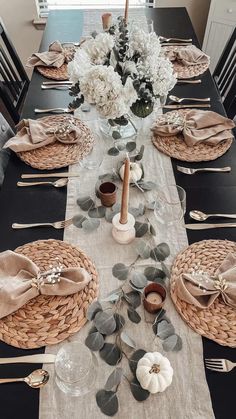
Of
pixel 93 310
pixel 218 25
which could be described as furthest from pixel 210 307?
pixel 218 25

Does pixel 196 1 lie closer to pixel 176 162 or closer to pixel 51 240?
pixel 176 162

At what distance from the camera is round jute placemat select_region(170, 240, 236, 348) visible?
0.73 meters

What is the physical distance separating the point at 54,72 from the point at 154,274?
1058mm

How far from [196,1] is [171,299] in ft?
7.82

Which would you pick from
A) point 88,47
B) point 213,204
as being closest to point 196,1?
point 88,47

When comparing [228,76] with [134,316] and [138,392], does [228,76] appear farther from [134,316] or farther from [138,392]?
[138,392]

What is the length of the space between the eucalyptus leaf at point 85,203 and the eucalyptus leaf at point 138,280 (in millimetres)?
258

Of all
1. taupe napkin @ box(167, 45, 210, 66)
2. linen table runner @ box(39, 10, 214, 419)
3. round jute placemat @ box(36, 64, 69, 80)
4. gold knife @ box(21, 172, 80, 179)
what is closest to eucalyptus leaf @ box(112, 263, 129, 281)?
linen table runner @ box(39, 10, 214, 419)

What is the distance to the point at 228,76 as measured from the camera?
5.52 ft

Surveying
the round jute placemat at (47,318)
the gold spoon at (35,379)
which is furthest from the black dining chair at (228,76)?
the gold spoon at (35,379)

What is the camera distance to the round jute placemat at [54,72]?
1.46 meters

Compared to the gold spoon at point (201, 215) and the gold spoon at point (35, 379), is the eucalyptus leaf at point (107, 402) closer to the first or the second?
the gold spoon at point (35, 379)

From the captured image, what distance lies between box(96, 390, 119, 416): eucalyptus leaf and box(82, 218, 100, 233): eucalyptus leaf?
1.30ft

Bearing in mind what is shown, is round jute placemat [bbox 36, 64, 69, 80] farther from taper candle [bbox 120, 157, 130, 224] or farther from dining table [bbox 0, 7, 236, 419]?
taper candle [bbox 120, 157, 130, 224]
